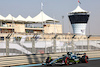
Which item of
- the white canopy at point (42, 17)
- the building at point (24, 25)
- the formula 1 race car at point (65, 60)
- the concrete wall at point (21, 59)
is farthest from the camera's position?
the white canopy at point (42, 17)

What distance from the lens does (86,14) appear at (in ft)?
373

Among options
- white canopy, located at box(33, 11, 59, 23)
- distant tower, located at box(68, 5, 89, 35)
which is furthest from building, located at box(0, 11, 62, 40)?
distant tower, located at box(68, 5, 89, 35)

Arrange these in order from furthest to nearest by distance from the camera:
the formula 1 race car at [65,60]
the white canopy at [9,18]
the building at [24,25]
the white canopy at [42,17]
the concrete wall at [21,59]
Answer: the white canopy at [42,17] → the white canopy at [9,18] → the building at [24,25] → the concrete wall at [21,59] → the formula 1 race car at [65,60]

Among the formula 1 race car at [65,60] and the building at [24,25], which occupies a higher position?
the building at [24,25]

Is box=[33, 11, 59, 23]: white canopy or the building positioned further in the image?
box=[33, 11, 59, 23]: white canopy

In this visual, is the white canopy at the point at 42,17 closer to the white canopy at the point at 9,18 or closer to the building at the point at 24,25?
the building at the point at 24,25

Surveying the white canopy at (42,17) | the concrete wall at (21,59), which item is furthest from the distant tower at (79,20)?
the concrete wall at (21,59)

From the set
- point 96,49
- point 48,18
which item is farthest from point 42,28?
point 96,49

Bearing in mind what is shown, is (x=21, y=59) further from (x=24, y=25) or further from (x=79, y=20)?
(x=79, y=20)

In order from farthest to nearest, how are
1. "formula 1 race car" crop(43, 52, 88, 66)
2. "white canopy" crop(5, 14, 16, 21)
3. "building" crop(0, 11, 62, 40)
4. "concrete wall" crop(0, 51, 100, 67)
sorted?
"white canopy" crop(5, 14, 16, 21)
"building" crop(0, 11, 62, 40)
"concrete wall" crop(0, 51, 100, 67)
"formula 1 race car" crop(43, 52, 88, 66)

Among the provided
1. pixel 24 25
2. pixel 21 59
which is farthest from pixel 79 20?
pixel 21 59

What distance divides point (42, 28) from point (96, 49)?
45633 millimetres

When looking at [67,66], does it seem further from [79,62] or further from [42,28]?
[42,28]

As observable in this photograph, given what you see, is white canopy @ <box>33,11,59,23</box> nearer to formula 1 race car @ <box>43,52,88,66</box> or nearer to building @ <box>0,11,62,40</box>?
building @ <box>0,11,62,40</box>
